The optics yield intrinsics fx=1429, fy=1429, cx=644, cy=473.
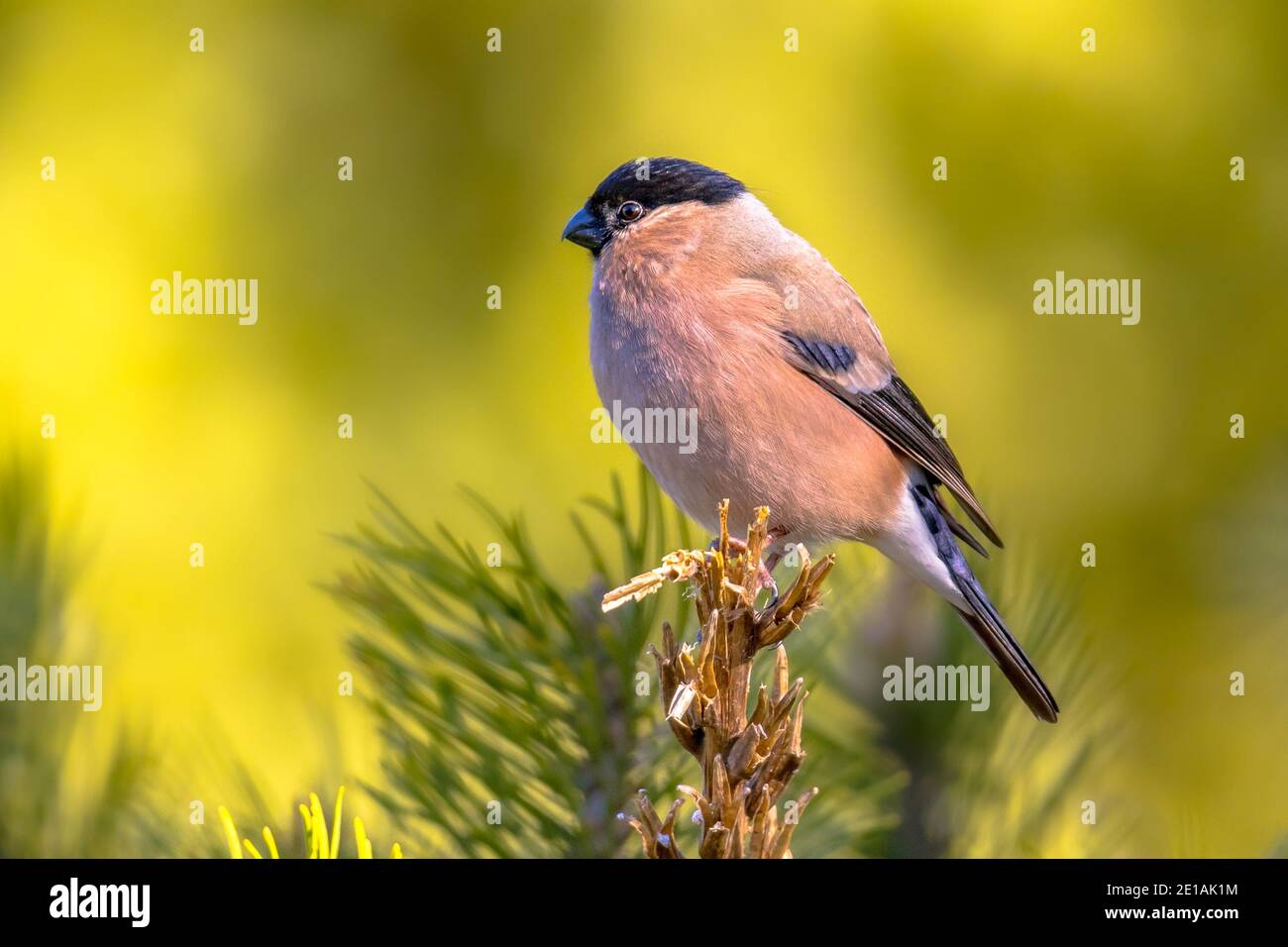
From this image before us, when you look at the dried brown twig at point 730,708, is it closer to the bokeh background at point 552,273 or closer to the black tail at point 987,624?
the black tail at point 987,624

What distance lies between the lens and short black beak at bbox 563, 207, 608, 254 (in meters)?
3.11

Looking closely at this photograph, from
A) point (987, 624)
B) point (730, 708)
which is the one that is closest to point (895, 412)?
point (987, 624)

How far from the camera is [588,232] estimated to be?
3.12m

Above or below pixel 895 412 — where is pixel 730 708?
below

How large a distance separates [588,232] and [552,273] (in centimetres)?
83

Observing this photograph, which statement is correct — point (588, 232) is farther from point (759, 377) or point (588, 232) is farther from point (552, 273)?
point (552, 273)

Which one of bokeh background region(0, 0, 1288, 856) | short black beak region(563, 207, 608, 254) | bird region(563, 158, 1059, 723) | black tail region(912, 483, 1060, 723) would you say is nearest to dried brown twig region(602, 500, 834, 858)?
black tail region(912, 483, 1060, 723)

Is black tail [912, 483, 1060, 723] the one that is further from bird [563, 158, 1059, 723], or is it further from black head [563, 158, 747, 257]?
black head [563, 158, 747, 257]

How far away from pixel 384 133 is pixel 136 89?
71 centimetres

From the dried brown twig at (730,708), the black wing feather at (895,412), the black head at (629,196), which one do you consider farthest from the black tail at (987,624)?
the black head at (629,196)

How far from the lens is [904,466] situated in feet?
10.5

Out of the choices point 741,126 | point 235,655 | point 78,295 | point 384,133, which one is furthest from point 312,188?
point 235,655

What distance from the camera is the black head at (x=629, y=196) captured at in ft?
10.2

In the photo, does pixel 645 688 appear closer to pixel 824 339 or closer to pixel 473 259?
pixel 824 339
